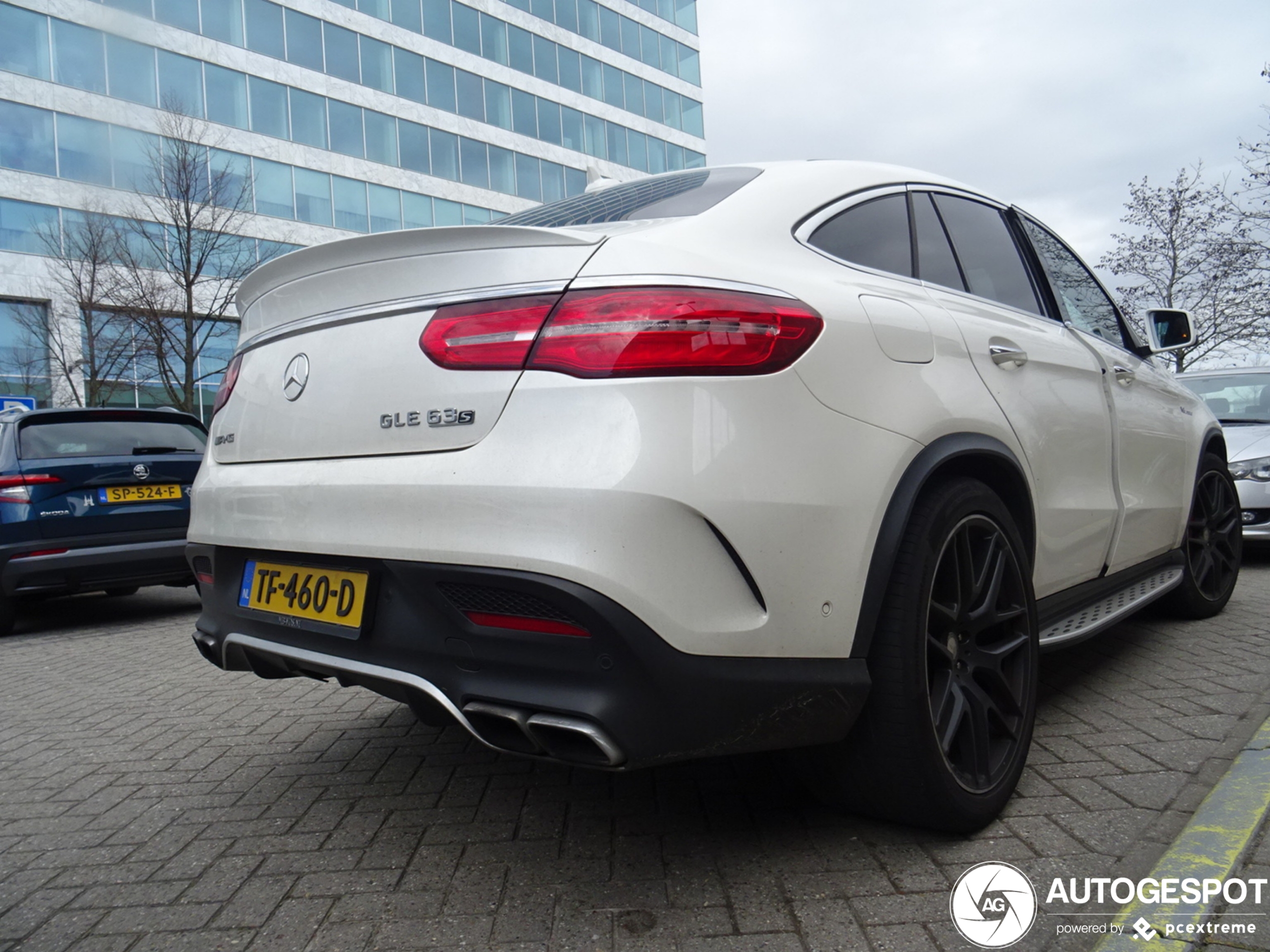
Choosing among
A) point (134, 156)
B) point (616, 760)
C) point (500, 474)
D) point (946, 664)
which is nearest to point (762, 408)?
point (500, 474)

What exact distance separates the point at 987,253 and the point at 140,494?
565cm

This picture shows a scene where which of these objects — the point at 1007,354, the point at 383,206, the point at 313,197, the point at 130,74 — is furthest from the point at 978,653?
the point at 383,206

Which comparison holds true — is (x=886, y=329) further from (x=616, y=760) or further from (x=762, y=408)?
(x=616, y=760)

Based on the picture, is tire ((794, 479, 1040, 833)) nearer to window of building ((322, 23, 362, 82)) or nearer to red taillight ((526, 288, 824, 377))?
red taillight ((526, 288, 824, 377))

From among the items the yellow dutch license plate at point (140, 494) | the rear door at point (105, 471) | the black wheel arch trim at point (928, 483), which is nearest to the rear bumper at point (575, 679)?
the black wheel arch trim at point (928, 483)

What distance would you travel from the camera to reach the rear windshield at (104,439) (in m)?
6.25

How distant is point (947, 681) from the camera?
A: 7.36 ft

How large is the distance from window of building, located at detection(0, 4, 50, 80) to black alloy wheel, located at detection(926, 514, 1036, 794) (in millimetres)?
31021

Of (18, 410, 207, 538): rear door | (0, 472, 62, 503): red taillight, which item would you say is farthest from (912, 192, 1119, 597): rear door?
(0, 472, 62, 503): red taillight

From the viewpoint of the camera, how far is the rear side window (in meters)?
2.34

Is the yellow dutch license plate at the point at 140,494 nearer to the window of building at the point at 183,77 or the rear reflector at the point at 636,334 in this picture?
the rear reflector at the point at 636,334

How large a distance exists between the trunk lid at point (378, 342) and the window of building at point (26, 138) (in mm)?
29502

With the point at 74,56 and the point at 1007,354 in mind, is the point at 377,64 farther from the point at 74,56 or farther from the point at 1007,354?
the point at 1007,354

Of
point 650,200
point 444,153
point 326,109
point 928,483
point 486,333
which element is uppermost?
point 326,109
